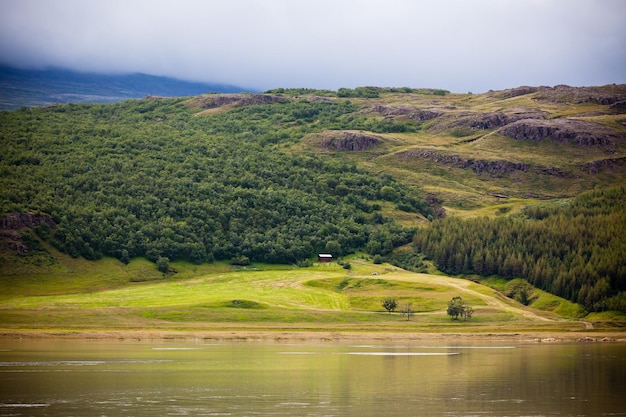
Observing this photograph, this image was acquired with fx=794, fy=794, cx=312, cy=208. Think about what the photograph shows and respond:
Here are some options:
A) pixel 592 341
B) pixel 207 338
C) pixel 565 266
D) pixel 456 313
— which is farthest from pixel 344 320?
pixel 565 266

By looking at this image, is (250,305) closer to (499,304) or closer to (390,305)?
(390,305)

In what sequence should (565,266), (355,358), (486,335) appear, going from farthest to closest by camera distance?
1. (565,266)
2. (486,335)
3. (355,358)

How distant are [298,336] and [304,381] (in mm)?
59681

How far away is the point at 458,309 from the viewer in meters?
160

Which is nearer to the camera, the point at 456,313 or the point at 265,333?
the point at 265,333

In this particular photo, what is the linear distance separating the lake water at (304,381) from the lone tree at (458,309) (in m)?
42.5

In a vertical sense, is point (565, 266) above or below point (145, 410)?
below

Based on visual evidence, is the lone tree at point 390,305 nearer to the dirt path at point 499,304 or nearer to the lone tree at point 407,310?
the lone tree at point 407,310

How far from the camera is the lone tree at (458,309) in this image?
160 meters

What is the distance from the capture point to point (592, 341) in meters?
140

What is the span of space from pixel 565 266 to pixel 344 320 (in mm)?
63617

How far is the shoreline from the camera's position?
130 meters

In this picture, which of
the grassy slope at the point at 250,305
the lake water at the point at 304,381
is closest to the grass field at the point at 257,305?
the grassy slope at the point at 250,305

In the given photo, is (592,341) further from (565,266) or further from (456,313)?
(565,266)
